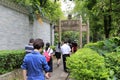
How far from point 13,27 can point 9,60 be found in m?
3.25

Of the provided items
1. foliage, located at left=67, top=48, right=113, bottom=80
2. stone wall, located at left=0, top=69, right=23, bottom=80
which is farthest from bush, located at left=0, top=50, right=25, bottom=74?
foliage, located at left=67, top=48, right=113, bottom=80

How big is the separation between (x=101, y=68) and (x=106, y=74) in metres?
0.16

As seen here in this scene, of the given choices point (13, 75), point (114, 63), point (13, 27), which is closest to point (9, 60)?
point (13, 75)

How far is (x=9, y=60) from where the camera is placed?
32.6 ft

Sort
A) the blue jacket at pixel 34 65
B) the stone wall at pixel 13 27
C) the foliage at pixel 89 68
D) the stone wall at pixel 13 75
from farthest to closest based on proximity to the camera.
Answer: the stone wall at pixel 13 27 → the stone wall at pixel 13 75 → the foliage at pixel 89 68 → the blue jacket at pixel 34 65

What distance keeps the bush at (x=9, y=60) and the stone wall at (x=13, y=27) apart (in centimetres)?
114

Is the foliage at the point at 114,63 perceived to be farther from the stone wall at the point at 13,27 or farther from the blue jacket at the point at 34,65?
the stone wall at the point at 13,27

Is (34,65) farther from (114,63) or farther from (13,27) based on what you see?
(13,27)

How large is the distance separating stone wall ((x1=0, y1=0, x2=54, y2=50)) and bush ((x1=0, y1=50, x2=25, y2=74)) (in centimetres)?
114

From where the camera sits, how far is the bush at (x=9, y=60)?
929 centimetres

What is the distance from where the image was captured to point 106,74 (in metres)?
6.06

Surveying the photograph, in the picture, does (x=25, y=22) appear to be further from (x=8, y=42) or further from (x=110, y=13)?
(x=110, y=13)

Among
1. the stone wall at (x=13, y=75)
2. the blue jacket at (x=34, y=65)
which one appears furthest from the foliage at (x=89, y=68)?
the stone wall at (x=13, y=75)

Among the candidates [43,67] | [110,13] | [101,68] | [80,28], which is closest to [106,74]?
[101,68]
